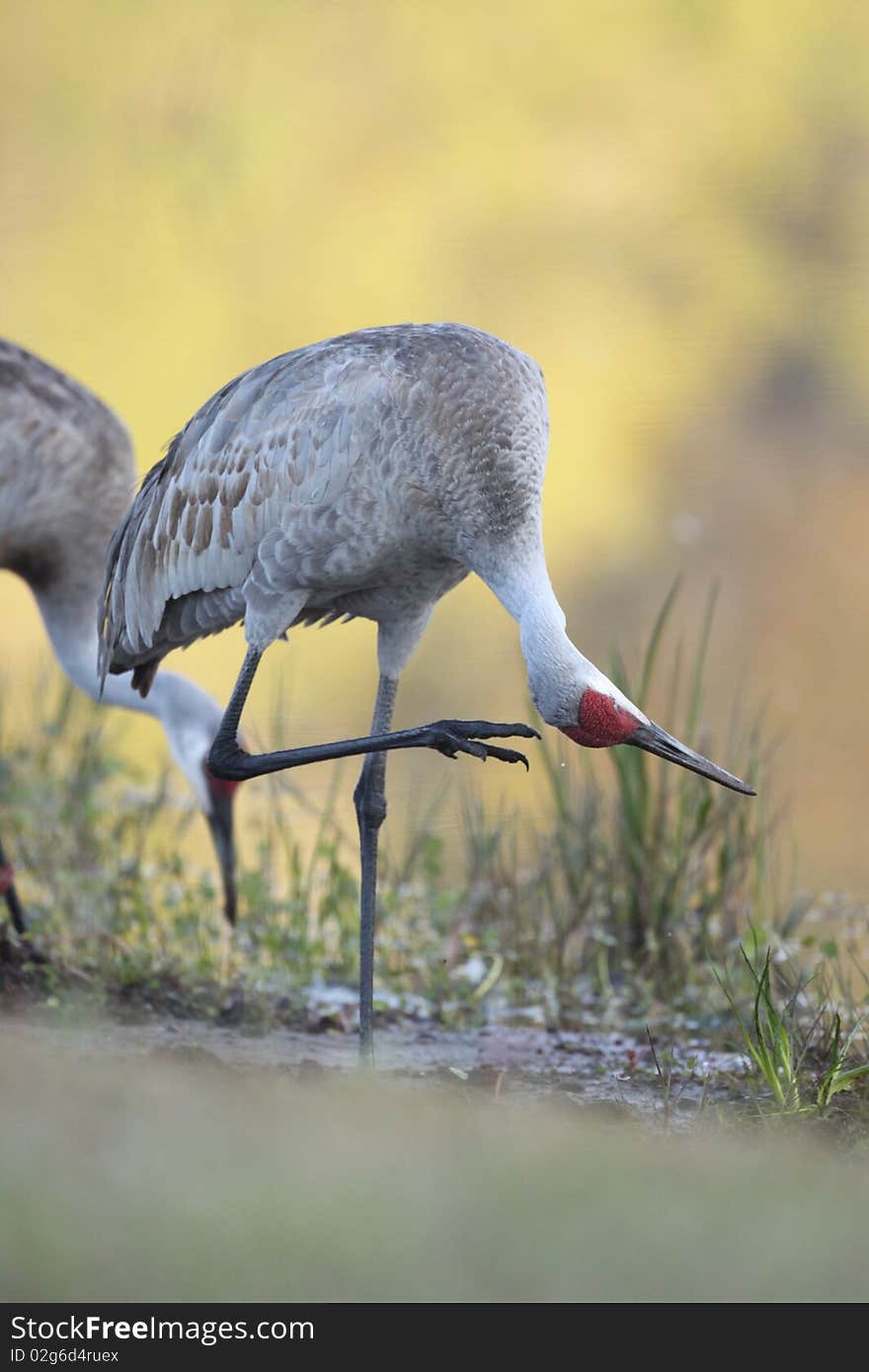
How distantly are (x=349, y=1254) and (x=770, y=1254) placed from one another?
0.56m

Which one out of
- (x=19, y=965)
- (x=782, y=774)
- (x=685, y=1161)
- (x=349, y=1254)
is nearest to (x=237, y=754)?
(x=19, y=965)

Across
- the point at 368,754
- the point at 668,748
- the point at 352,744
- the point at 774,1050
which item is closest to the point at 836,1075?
the point at 774,1050

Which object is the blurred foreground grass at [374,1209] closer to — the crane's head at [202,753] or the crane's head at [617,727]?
the crane's head at [617,727]

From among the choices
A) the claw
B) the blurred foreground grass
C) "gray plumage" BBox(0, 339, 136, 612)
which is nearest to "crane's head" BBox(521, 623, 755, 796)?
the claw

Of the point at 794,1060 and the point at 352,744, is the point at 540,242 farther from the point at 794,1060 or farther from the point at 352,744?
the point at 794,1060

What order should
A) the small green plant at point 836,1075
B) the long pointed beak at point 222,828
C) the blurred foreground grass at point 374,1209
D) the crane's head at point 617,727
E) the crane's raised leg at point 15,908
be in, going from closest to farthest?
the blurred foreground grass at point 374,1209 → the small green plant at point 836,1075 → the crane's head at point 617,727 → the crane's raised leg at point 15,908 → the long pointed beak at point 222,828

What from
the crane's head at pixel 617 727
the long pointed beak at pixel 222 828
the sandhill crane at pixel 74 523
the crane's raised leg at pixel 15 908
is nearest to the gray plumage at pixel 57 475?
the sandhill crane at pixel 74 523

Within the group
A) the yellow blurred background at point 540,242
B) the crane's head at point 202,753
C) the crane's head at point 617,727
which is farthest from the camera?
the yellow blurred background at point 540,242

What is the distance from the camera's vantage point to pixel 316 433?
4.46 meters

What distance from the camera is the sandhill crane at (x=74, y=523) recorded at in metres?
5.99

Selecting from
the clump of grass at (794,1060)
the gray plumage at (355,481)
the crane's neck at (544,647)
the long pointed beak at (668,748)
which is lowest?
the clump of grass at (794,1060)

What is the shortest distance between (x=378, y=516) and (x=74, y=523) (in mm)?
1994

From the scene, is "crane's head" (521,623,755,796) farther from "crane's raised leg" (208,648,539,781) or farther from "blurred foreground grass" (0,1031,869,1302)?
"blurred foreground grass" (0,1031,869,1302)

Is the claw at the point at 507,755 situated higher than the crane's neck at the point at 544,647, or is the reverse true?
the crane's neck at the point at 544,647
